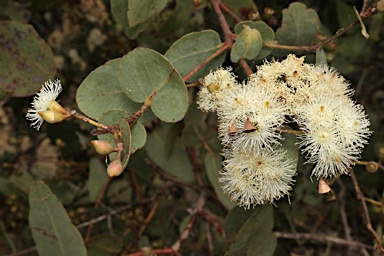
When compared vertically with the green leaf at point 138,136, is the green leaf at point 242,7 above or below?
below

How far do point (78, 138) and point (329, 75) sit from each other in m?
1.39

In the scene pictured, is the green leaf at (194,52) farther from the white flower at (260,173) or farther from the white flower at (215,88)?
the white flower at (260,173)

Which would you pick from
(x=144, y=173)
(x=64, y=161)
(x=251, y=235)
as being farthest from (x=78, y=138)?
(x=251, y=235)

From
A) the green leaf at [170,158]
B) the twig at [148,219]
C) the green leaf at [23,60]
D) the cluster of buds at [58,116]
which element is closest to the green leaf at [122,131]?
the cluster of buds at [58,116]

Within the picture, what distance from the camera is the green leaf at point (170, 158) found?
2.30 meters

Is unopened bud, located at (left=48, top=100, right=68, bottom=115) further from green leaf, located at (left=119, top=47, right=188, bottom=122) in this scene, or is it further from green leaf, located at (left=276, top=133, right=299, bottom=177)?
green leaf, located at (left=276, top=133, right=299, bottom=177)

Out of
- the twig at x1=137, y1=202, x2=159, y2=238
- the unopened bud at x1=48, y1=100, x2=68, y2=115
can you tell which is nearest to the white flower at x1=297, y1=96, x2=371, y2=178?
the unopened bud at x1=48, y1=100, x2=68, y2=115

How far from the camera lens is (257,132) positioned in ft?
4.52

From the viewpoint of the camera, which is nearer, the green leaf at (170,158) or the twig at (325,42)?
the twig at (325,42)

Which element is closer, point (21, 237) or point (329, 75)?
point (329, 75)

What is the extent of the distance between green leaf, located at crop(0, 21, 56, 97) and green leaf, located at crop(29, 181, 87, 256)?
0.37 metres

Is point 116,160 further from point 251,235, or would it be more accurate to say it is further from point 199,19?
point 199,19

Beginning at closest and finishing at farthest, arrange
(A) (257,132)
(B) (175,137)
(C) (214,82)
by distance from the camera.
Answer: (A) (257,132) < (C) (214,82) < (B) (175,137)

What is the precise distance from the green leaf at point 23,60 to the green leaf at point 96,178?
55 centimetres
